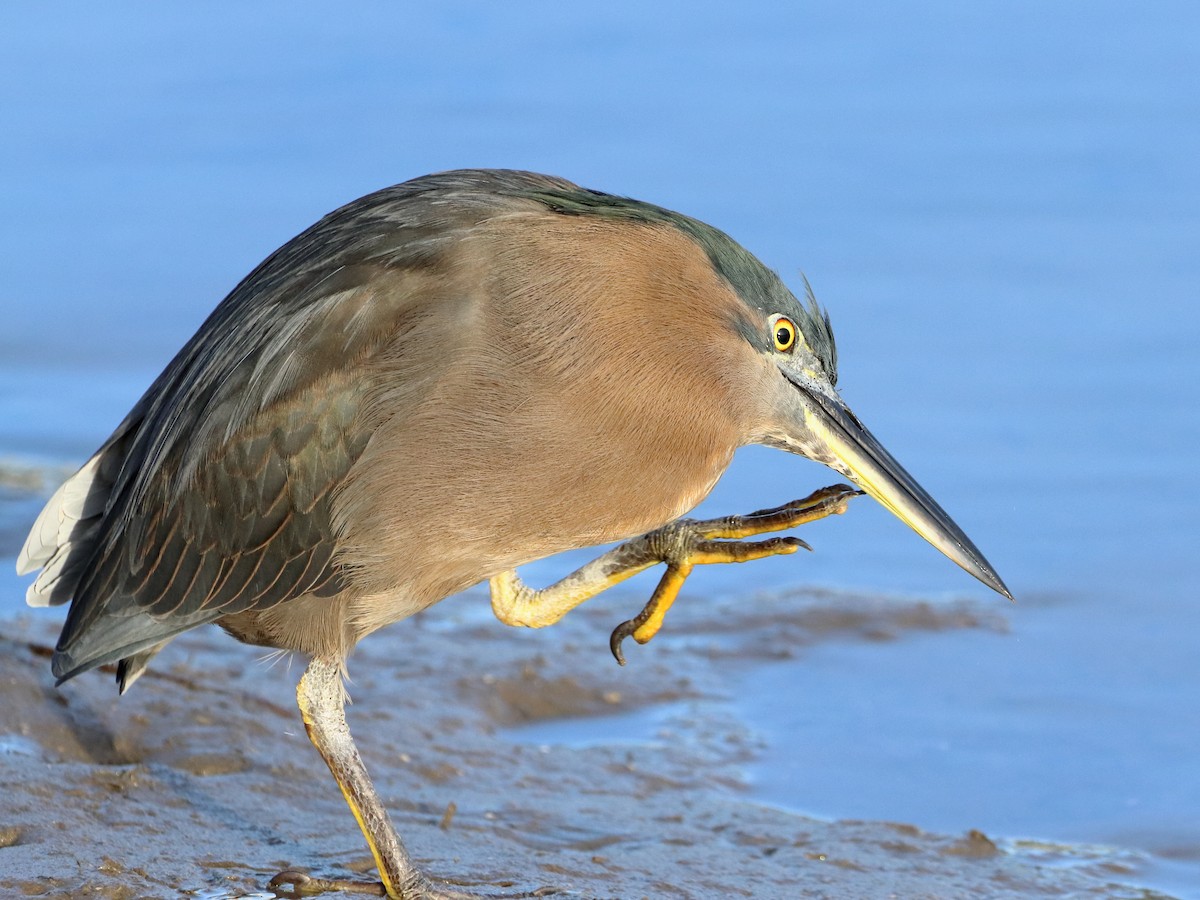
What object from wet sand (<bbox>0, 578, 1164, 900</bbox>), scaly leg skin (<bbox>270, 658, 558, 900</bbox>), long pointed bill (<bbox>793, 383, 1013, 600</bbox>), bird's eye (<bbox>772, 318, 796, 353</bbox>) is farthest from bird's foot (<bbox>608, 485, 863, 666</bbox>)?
scaly leg skin (<bbox>270, 658, 558, 900</bbox>)

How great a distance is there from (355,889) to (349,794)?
278 mm

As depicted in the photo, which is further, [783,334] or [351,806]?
[351,806]

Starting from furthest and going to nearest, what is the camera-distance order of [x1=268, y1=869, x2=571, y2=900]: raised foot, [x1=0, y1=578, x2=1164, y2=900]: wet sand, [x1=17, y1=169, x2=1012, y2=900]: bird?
[x1=0, y1=578, x2=1164, y2=900]: wet sand → [x1=268, y1=869, x2=571, y2=900]: raised foot → [x1=17, y1=169, x2=1012, y2=900]: bird

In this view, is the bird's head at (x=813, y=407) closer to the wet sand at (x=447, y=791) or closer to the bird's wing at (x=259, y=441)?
the bird's wing at (x=259, y=441)

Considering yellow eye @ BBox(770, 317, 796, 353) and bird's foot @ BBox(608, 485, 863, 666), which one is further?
bird's foot @ BBox(608, 485, 863, 666)

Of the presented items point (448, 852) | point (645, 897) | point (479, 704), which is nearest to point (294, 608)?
point (448, 852)

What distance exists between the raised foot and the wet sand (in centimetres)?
11

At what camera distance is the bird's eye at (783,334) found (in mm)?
5160

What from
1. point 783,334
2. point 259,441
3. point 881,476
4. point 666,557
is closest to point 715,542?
point 666,557

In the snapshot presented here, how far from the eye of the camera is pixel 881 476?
5.30 m

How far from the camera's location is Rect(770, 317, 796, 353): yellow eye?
16.9ft

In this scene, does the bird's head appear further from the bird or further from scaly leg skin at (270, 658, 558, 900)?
scaly leg skin at (270, 658, 558, 900)

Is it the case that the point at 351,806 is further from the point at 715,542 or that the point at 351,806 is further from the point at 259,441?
the point at 715,542

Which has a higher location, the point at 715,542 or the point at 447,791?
the point at 715,542
